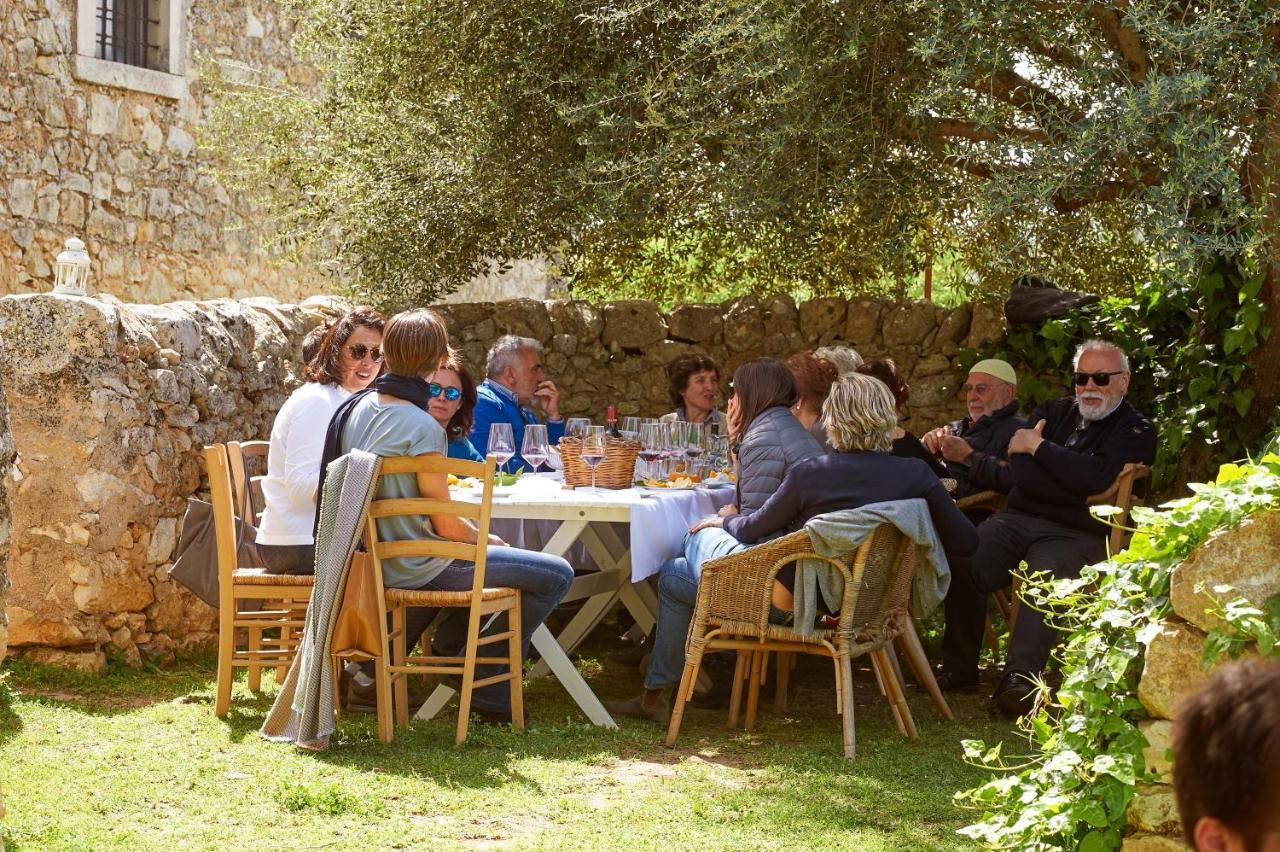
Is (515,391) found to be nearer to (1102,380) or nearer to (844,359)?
(844,359)

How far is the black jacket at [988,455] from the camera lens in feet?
19.5

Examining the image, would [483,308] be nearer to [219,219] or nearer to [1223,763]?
[219,219]

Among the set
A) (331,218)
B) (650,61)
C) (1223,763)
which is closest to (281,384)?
(331,218)

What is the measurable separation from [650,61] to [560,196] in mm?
747

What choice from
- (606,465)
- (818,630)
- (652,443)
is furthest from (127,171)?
(818,630)

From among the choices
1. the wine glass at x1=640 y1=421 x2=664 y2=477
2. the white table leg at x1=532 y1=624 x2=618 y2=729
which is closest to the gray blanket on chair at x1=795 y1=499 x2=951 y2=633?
the white table leg at x1=532 y1=624 x2=618 y2=729

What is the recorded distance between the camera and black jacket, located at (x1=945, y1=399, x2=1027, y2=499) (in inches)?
234

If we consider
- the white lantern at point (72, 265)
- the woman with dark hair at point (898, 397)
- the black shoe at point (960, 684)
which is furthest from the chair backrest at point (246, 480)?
the black shoe at point (960, 684)

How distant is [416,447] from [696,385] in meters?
2.49

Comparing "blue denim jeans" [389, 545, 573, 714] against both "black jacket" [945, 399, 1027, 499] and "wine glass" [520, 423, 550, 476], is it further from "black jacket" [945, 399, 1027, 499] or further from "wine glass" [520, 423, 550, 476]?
"black jacket" [945, 399, 1027, 499]

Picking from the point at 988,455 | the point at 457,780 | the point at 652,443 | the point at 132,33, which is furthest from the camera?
A: the point at 132,33

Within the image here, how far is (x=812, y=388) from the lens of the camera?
A: 5.63m

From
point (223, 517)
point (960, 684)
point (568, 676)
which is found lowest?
point (960, 684)

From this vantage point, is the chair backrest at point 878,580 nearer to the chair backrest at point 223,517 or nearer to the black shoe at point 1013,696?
the black shoe at point 1013,696
